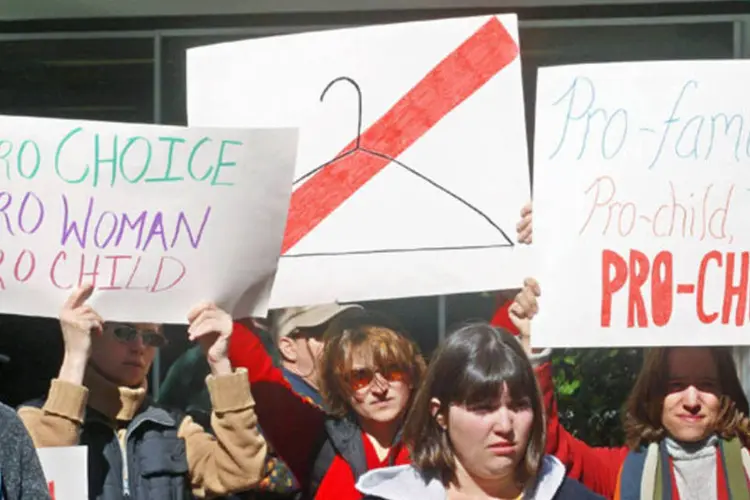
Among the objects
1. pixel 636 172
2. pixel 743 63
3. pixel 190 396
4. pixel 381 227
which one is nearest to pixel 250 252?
pixel 381 227

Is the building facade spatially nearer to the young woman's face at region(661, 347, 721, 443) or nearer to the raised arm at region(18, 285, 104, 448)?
the young woman's face at region(661, 347, 721, 443)

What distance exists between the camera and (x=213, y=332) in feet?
13.5

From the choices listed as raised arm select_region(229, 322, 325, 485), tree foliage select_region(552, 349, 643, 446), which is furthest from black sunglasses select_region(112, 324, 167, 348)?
tree foliage select_region(552, 349, 643, 446)

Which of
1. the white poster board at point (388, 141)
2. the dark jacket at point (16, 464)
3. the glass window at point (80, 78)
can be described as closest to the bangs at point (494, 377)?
the white poster board at point (388, 141)

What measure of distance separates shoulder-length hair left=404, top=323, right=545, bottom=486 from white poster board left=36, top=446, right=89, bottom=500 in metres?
0.81

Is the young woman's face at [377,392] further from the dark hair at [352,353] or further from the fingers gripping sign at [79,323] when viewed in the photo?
the fingers gripping sign at [79,323]

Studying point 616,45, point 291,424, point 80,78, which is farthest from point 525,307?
point 80,78

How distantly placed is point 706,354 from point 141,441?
152cm

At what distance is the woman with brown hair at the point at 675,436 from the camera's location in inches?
169

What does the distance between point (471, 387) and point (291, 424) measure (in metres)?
0.71

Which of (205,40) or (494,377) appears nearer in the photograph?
(494,377)

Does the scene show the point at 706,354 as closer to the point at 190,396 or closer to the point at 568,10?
the point at 568,10

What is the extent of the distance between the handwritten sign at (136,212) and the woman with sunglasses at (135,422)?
0.25 ft

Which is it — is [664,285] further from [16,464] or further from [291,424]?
[16,464]
